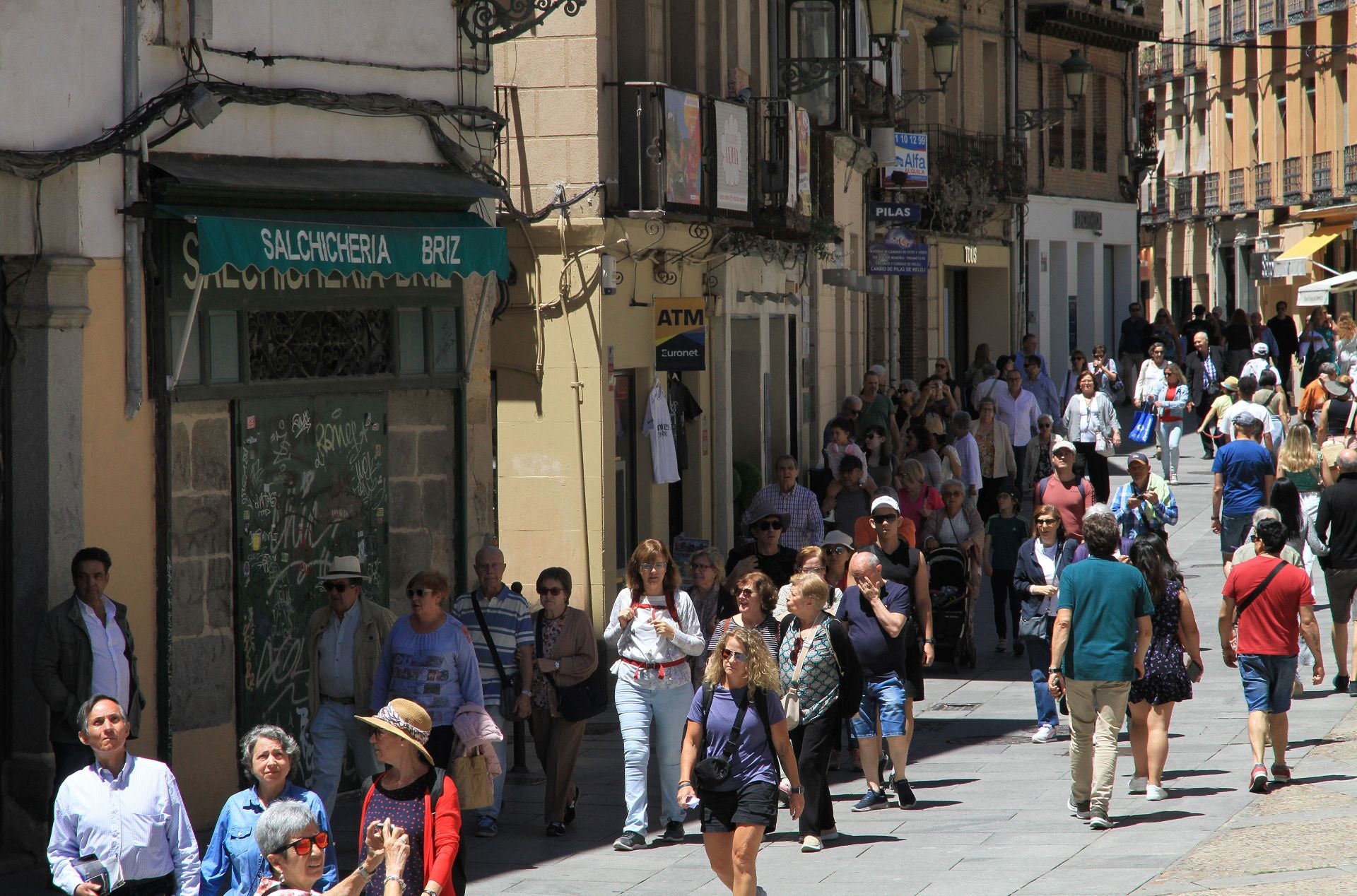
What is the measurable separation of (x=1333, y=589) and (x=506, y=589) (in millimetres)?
6313

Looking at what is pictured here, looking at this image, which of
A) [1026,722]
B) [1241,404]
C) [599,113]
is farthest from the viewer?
[1241,404]

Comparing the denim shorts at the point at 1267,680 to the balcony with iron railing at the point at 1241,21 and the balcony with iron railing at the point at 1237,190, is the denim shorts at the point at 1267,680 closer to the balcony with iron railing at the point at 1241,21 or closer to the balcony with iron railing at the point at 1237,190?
the balcony with iron railing at the point at 1241,21

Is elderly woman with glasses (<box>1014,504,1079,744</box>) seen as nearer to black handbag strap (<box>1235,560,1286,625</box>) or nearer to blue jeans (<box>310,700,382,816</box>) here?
black handbag strap (<box>1235,560,1286,625</box>)

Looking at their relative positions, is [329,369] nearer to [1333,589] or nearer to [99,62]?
[99,62]

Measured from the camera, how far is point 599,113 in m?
16.1

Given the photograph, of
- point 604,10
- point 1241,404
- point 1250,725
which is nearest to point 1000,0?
point 1241,404

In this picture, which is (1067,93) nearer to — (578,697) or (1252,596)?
(1252,596)

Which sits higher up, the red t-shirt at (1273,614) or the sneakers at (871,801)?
the red t-shirt at (1273,614)

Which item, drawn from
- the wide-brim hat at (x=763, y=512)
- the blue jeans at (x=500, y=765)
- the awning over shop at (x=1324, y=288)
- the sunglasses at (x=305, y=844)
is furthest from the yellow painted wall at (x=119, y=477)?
the awning over shop at (x=1324, y=288)

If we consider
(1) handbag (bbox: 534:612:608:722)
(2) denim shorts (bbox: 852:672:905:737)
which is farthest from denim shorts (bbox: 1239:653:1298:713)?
(1) handbag (bbox: 534:612:608:722)

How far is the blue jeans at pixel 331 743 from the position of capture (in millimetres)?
11055

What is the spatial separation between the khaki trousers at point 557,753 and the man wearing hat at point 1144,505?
Result: 18.6 ft

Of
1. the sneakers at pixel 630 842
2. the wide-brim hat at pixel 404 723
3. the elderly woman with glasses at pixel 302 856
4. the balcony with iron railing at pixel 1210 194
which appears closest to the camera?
the elderly woman with glasses at pixel 302 856

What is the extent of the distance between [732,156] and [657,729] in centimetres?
726
